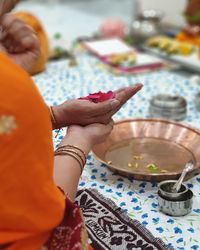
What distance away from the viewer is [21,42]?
118 centimetres

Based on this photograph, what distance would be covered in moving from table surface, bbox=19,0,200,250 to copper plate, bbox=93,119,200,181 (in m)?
0.03

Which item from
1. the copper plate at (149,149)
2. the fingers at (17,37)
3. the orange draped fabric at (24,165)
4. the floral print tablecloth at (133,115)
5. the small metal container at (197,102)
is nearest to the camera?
the orange draped fabric at (24,165)

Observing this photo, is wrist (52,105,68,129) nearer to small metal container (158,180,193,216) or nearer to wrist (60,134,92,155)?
wrist (60,134,92,155)

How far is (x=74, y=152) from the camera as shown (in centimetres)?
75

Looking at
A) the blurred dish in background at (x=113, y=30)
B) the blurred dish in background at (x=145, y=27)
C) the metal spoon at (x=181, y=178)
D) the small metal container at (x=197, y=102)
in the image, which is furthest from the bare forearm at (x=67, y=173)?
the blurred dish in background at (x=113, y=30)

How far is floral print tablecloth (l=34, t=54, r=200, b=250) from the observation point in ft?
2.68

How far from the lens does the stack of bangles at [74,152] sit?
75 cm

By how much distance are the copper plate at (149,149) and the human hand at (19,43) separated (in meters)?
0.29

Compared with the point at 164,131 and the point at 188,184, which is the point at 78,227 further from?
the point at 164,131

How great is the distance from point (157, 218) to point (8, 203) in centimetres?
34

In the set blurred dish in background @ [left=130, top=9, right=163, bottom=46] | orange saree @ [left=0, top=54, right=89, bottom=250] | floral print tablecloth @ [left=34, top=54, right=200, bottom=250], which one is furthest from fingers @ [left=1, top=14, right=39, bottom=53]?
blurred dish in background @ [left=130, top=9, right=163, bottom=46]

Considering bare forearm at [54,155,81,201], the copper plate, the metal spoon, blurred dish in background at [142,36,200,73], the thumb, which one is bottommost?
blurred dish in background at [142,36,200,73]

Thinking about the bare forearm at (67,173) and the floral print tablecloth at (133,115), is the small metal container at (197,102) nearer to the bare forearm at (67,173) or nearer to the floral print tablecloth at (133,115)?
the floral print tablecloth at (133,115)

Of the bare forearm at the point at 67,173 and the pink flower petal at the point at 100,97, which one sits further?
the pink flower petal at the point at 100,97
